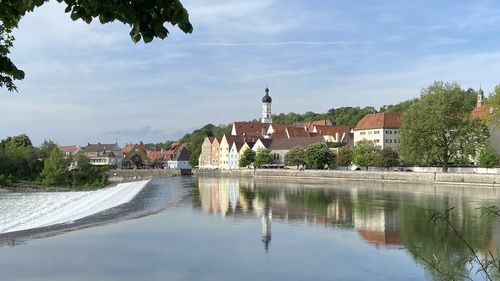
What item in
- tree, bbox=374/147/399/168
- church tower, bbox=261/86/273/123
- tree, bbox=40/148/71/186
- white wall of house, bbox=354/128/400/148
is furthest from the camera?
church tower, bbox=261/86/273/123

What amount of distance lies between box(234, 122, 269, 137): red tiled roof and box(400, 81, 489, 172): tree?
251 feet

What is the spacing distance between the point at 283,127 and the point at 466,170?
70.5 meters

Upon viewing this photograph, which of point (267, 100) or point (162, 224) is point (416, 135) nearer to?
point (162, 224)

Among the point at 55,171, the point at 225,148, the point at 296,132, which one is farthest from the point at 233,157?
the point at 55,171

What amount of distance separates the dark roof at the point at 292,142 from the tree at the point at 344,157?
1747 centimetres

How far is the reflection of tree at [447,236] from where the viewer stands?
1580 centimetres

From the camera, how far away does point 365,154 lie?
267 ft

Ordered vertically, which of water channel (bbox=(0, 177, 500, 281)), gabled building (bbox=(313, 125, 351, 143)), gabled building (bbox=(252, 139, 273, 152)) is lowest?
water channel (bbox=(0, 177, 500, 281))

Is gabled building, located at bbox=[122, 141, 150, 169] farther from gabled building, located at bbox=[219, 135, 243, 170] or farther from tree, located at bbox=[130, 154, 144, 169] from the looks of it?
gabled building, located at bbox=[219, 135, 243, 170]

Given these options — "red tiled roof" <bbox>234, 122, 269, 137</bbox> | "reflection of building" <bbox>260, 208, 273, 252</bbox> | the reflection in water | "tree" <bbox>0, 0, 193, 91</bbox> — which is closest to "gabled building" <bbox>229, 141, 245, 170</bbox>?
"red tiled roof" <bbox>234, 122, 269, 137</bbox>

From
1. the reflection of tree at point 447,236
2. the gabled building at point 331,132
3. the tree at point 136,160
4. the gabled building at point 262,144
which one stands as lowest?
the reflection of tree at point 447,236

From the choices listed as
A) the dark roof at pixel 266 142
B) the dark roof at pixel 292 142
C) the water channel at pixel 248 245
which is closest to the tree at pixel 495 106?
the water channel at pixel 248 245

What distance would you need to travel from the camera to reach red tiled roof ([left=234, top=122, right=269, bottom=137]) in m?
142

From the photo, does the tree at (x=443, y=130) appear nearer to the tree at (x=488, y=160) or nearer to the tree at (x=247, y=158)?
the tree at (x=488, y=160)
